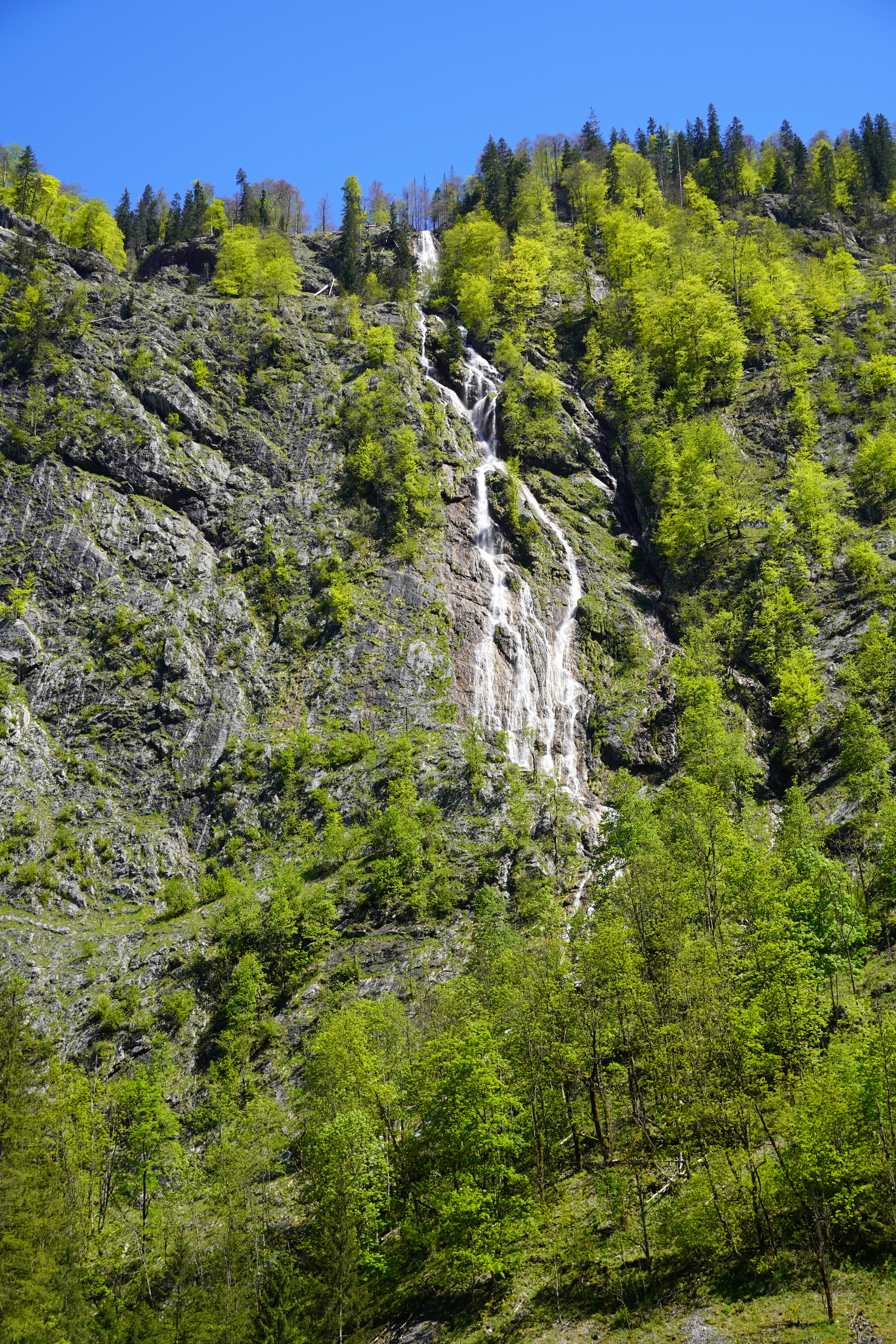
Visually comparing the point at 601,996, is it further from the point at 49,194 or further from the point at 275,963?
the point at 49,194

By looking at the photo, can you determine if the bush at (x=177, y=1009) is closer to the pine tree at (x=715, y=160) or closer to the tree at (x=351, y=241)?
the tree at (x=351, y=241)

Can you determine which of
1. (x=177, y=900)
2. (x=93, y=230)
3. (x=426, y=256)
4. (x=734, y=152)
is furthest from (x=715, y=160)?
(x=177, y=900)

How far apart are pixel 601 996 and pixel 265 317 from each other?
278 feet

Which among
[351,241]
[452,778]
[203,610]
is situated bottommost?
[452,778]

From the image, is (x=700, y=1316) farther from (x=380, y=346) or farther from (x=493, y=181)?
(x=493, y=181)

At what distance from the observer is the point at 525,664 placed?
68438 millimetres

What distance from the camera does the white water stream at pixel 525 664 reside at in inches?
2527

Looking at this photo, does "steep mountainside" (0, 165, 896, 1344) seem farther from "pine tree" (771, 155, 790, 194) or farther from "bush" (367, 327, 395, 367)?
"pine tree" (771, 155, 790, 194)

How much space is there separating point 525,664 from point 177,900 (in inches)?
1271

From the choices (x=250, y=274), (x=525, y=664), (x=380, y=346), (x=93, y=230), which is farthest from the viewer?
(x=93, y=230)

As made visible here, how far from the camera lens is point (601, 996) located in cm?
2700

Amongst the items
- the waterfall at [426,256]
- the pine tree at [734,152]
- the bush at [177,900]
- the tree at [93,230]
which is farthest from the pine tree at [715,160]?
the bush at [177,900]

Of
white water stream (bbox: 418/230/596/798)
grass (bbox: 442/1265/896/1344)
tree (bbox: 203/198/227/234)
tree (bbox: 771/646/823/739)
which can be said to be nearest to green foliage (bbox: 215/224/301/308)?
tree (bbox: 203/198/227/234)

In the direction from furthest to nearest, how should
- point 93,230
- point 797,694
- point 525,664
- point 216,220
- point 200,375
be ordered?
point 216,220
point 93,230
point 200,375
point 525,664
point 797,694
